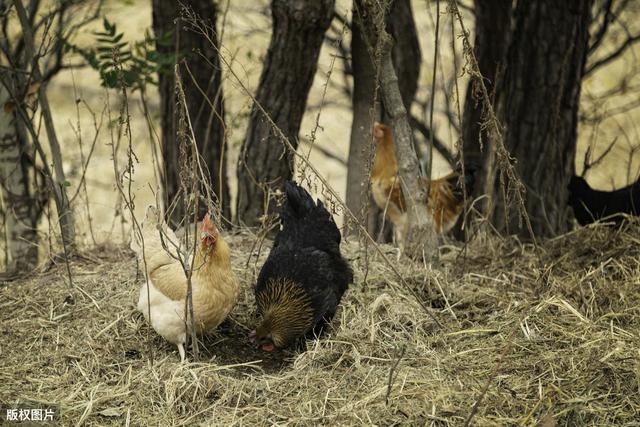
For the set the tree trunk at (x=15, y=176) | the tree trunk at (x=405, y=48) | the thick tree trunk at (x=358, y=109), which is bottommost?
the tree trunk at (x=15, y=176)

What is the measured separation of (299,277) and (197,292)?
0.74 metres

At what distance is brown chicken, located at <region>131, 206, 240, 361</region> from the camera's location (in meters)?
4.33

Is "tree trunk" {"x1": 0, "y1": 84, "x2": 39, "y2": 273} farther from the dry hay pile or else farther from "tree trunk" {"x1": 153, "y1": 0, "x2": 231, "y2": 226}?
the dry hay pile

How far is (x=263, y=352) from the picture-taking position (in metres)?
4.77

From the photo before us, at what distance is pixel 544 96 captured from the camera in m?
6.61

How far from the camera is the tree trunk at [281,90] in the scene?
19.2 ft

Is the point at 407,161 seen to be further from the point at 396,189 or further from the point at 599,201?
the point at 599,201

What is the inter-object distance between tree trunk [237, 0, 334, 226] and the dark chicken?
823 millimetres

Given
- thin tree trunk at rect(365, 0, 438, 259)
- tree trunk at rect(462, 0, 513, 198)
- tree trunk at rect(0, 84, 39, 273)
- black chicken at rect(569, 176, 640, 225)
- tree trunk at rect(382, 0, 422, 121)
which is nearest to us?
thin tree trunk at rect(365, 0, 438, 259)

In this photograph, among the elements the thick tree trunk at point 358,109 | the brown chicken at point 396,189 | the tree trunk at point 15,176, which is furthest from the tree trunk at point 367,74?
the tree trunk at point 15,176

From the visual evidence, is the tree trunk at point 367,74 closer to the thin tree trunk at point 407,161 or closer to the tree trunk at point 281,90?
the tree trunk at point 281,90

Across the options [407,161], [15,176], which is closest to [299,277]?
[407,161]

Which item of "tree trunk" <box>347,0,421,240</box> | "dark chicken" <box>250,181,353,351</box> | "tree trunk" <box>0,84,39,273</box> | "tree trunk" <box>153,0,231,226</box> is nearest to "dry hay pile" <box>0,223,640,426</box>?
"dark chicken" <box>250,181,353,351</box>

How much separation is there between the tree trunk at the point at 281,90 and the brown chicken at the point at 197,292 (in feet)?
4.92
